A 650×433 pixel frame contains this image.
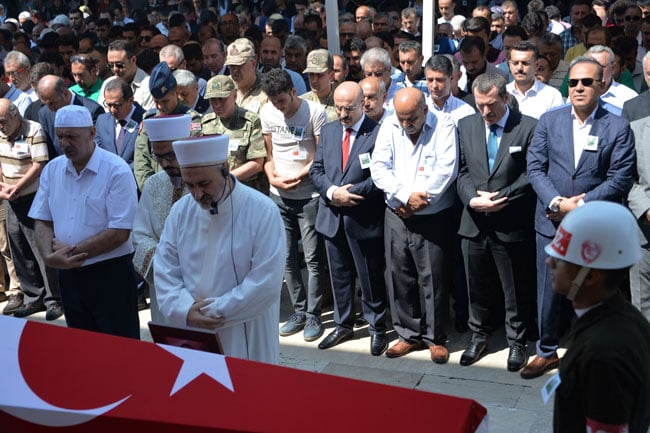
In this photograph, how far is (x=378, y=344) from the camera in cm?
654

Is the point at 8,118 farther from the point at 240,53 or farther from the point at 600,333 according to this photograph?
the point at 600,333

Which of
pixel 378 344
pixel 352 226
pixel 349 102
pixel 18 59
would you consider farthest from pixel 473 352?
pixel 18 59

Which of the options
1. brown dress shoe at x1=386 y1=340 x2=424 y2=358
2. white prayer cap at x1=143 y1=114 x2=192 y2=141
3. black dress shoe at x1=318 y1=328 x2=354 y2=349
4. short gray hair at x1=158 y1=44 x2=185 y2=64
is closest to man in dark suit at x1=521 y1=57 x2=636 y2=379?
brown dress shoe at x1=386 y1=340 x2=424 y2=358

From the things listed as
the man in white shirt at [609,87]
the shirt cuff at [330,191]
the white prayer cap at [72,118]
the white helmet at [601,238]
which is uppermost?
the white helmet at [601,238]

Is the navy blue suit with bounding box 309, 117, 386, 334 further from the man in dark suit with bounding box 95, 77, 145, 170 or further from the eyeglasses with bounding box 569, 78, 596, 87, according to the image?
the man in dark suit with bounding box 95, 77, 145, 170

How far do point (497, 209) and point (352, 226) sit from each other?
3.70 ft

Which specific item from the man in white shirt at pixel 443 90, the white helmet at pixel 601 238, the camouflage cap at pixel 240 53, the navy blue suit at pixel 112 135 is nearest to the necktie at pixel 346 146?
the man in white shirt at pixel 443 90

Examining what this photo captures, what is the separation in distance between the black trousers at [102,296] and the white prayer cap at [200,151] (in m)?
1.68

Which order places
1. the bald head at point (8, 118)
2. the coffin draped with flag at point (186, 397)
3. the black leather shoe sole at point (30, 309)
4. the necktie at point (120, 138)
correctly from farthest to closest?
the black leather shoe sole at point (30, 309), the necktie at point (120, 138), the bald head at point (8, 118), the coffin draped with flag at point (186, 397)

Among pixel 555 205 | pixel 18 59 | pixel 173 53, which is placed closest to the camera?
pixel 555 205

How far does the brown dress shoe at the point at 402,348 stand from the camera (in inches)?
253

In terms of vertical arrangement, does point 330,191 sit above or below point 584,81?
below

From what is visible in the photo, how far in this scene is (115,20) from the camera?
723 inches

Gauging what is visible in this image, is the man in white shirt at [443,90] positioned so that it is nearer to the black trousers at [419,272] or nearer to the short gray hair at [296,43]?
the black trousers at [419,272]
